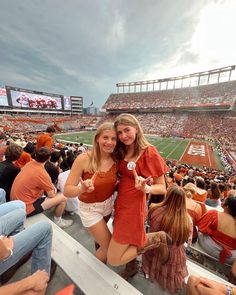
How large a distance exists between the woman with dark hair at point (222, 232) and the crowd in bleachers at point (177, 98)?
47.3 m

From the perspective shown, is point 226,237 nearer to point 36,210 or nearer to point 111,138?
point 111,138

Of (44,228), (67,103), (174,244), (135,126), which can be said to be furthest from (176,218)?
(67,103)

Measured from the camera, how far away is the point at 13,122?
43469mm

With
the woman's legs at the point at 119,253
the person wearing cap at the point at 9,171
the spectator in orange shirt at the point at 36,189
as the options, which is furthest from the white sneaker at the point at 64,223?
the woman's legs at the point at 119,253

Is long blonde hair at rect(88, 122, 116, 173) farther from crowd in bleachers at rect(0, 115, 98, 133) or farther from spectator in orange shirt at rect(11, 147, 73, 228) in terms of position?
crowd in bleachers at rect(0, 115, 98, 133)

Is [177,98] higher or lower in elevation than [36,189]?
higher

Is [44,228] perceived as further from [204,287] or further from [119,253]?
[204,287]

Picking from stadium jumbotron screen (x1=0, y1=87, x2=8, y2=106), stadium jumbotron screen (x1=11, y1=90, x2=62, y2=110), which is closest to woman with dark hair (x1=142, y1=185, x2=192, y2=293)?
stadium jumbotron screen (x1=0, y1=87, x2=8, y2=106)

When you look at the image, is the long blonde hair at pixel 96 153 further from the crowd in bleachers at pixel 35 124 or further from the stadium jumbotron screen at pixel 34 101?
the stadium jumbotron screen at pixel 34 101

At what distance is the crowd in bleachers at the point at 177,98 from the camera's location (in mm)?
44438

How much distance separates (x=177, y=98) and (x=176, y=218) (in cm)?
5897

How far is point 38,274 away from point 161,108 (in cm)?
5728

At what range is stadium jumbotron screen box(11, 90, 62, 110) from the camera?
2239 inches

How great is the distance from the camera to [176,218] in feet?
6.00
